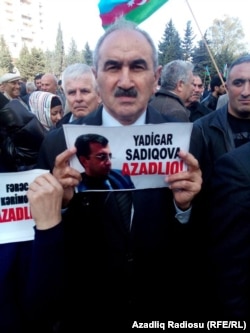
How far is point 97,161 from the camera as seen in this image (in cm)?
154

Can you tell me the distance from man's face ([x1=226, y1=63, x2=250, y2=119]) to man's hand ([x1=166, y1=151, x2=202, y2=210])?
2.06 m

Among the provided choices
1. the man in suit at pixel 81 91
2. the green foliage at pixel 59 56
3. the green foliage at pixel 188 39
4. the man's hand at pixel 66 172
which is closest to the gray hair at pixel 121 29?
the man's hand at pixel 66 172

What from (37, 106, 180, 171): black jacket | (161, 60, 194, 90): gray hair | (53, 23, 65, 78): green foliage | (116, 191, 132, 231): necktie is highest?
(53, 23, 65, 78): green foliage

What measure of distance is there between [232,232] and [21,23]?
8768cm

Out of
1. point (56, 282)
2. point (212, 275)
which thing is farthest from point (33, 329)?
point (212, 275)

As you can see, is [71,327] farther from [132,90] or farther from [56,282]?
[132,90]

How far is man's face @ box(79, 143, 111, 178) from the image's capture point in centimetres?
152

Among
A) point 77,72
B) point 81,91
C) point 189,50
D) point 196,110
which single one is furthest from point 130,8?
point 189,50

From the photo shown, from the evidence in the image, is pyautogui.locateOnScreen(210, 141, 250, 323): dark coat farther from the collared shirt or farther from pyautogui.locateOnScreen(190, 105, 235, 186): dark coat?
pyautogui.locateOnScreen(190, 105, 235, 186): dark coat

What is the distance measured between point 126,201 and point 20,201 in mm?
444

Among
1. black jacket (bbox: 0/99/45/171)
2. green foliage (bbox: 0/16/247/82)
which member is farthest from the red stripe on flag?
green foliage (bbox: 0/16/247/82)

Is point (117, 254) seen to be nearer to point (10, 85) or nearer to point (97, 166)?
point (97, 166)

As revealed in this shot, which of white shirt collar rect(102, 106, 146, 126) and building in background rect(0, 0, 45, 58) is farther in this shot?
building in background rect(0, 0, 45, 58)

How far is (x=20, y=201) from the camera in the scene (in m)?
1.50
